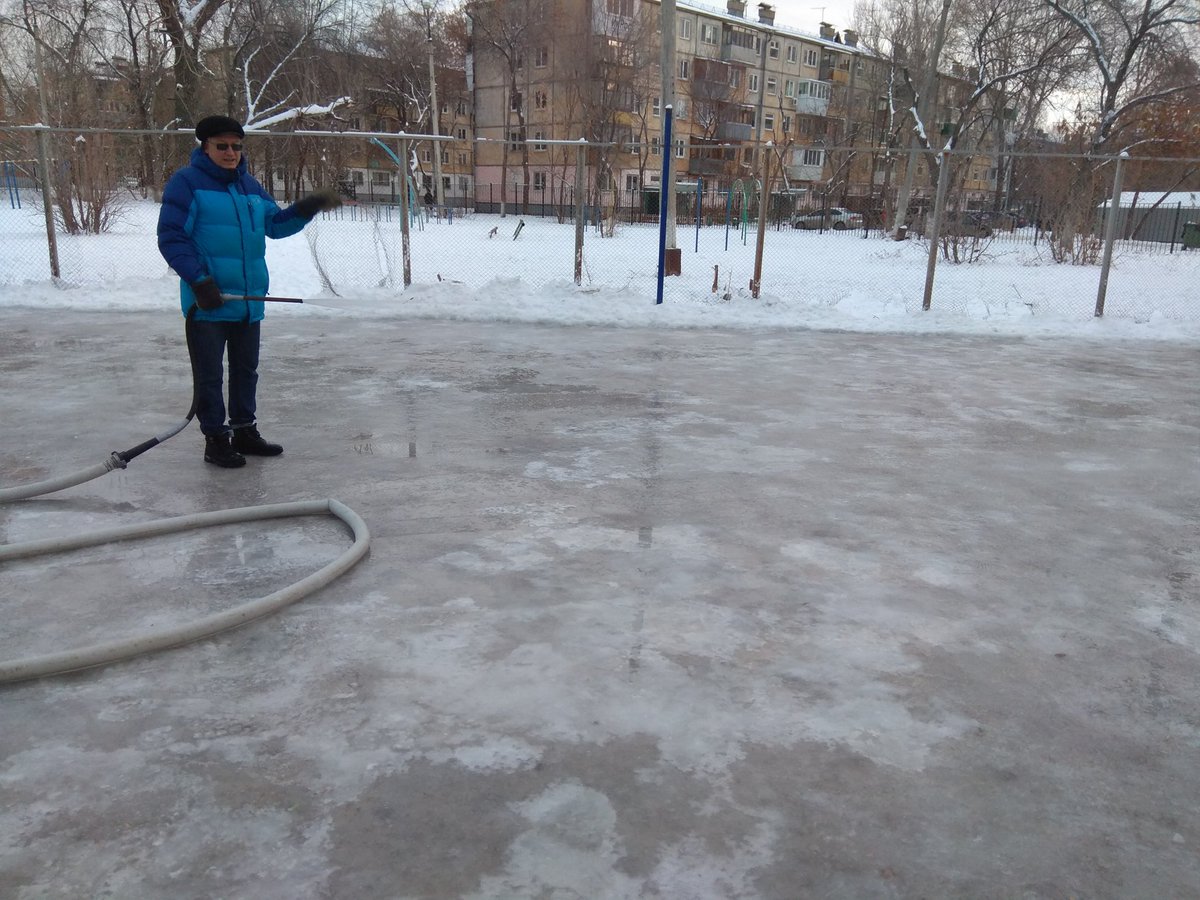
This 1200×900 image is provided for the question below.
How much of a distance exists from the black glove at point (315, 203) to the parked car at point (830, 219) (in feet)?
113

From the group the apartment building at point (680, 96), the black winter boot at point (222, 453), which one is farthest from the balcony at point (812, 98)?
the black winter boot at point (222, 453)

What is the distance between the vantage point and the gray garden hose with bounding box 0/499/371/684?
2.71 metres

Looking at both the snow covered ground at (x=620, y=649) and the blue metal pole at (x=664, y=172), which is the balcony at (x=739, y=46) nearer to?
the blue metal pole at (x=664, y=172)

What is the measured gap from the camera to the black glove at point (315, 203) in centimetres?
479

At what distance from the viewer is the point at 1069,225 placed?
19.5 meters

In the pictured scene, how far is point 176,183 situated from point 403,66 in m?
49.0

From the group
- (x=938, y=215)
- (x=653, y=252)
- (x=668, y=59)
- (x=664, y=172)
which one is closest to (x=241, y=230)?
(x=664, y=172)

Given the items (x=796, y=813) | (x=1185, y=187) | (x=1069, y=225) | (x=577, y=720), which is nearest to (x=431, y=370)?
(x=577, y=720)

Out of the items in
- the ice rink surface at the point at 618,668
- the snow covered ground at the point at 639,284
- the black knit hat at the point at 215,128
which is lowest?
the ice rink surface at the point at 618,668

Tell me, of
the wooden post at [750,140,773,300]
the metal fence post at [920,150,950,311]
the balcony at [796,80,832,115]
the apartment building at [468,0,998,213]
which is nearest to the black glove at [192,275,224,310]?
the wooden post at [750,140,773,300]

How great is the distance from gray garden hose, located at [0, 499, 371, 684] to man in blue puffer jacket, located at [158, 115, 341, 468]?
3.18 feet

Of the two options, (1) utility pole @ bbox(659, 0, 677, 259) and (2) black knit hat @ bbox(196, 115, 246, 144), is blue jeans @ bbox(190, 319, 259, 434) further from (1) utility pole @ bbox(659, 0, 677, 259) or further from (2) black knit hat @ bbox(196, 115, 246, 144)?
(1) utility pole @ bbox(659, 0, 677, 259)

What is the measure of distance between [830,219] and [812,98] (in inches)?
1109

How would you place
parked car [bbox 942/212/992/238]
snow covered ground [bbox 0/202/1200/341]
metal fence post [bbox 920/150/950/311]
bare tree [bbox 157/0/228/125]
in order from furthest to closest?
bare tree [bbox 157/0/228/125] → parked car [bbox 942/212/992/238] → metal fence post [bbox 920/150/950/311] → snow covered ground [bbox 0/202/1200/341]
